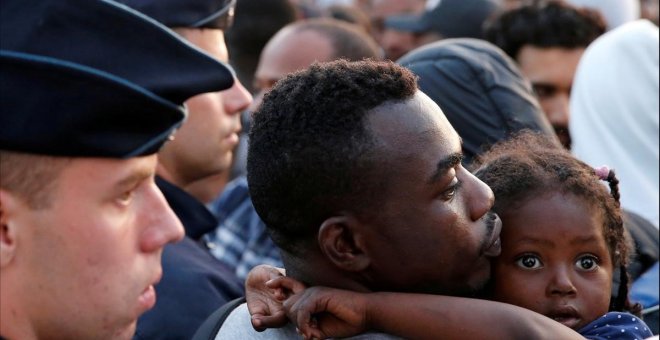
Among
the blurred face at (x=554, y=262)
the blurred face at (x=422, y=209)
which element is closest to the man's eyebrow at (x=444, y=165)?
the blurred face at (x=422, y=209)

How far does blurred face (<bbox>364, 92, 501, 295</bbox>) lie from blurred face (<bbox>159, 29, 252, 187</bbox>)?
1.45 meters

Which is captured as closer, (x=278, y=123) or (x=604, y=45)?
(x=278, y=123)

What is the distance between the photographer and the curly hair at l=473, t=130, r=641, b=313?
255 cm

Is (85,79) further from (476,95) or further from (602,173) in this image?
(476,95)

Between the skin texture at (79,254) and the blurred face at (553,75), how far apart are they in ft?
13.1

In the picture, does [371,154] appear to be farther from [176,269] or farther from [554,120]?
[554,120]

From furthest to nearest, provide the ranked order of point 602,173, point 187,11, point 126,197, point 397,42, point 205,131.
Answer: point 397,42
point 205,131
point 187,11
point 602,173
point 126,197

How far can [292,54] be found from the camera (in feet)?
19.6

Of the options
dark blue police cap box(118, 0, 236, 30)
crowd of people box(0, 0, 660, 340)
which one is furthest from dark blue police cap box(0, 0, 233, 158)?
dark blue police cap box(118, 0, 236, 30)

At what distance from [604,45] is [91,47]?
325 cm

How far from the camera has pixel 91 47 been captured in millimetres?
1864

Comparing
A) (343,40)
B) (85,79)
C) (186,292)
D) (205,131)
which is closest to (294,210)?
(85,79)

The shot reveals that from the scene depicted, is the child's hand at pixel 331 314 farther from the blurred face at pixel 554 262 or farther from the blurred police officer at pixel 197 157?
the blurred police officer at pixel 197 157

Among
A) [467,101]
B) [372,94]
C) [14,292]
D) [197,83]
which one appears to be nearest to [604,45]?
[467,101]
